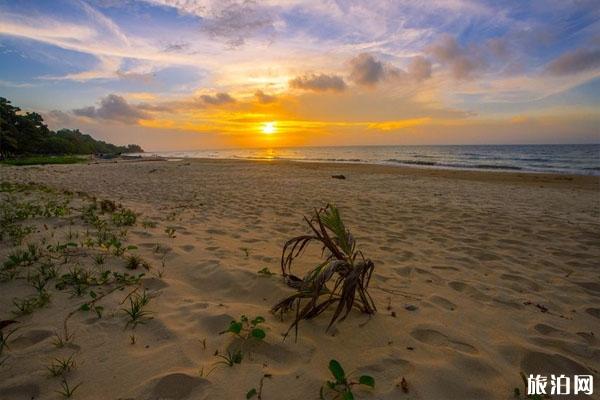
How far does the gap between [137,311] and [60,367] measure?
0.65 m

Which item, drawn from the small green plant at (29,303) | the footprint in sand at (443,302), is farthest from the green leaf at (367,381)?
the small green plant at (29,303)

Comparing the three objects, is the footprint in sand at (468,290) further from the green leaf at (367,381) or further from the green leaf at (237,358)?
the green leaf at (237,358)

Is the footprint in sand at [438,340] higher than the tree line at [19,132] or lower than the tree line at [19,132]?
lower

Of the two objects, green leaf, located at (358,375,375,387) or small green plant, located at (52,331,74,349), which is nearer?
green leaf, located at (358,375,375,387)

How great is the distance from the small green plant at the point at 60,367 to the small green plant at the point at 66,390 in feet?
0.29

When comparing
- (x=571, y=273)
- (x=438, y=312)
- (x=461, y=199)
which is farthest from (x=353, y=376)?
(x=461, y=199)

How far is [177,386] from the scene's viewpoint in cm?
190

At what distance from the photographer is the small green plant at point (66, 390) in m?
1.77

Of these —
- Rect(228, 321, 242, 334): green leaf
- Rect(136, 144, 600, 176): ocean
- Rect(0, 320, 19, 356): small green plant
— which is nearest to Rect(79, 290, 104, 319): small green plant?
Rect(0, 320, 19, 356): small green plant

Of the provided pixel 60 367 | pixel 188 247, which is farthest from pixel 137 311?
pixel 188 247

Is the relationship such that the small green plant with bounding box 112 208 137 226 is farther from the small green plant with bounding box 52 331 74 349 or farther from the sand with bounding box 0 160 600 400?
the small green plant with bounding box 52 331 74 349

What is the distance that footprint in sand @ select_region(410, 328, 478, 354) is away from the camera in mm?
2375

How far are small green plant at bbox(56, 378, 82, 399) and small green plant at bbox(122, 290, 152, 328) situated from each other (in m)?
0.60

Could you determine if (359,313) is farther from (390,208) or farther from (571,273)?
(390,208)
